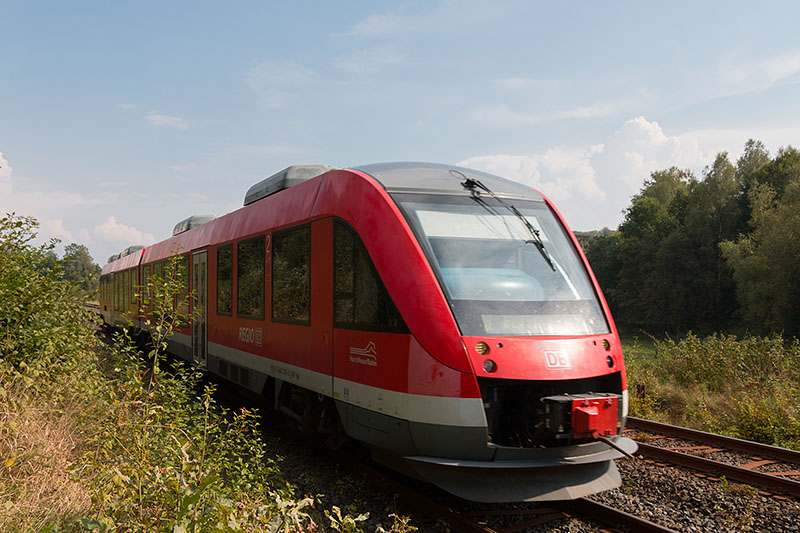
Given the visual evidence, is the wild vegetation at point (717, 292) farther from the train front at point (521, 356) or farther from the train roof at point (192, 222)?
the train roof at point (192, 222)

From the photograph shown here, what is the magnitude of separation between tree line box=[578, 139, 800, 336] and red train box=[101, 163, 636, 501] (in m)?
31.6

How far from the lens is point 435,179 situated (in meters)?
5.87

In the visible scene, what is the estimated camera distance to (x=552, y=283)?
5.54 m

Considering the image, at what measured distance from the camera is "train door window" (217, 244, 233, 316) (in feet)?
29.6

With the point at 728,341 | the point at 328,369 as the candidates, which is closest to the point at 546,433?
the point at 328,369

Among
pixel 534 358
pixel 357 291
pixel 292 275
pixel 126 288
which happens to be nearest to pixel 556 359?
pixel 534 358

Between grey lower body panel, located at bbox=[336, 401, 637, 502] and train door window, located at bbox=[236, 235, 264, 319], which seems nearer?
grey lower body panel, located at bbox=[336, 401, 637, 502]

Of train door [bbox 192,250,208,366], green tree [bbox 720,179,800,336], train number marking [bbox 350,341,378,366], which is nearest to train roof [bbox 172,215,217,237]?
train door [bbox 192,250,208,366]

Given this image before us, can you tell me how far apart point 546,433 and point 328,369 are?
2258 millimetres

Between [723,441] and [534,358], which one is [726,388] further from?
[534,358]

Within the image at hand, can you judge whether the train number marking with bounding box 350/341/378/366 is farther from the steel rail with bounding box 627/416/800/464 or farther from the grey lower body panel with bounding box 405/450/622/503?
the steel rail with bounding box 627/416/800/464

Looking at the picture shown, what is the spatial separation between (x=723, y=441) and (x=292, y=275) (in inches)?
227

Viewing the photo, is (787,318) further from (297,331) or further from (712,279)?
(297,331)

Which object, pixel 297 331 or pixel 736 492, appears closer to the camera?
pixel 736 492
